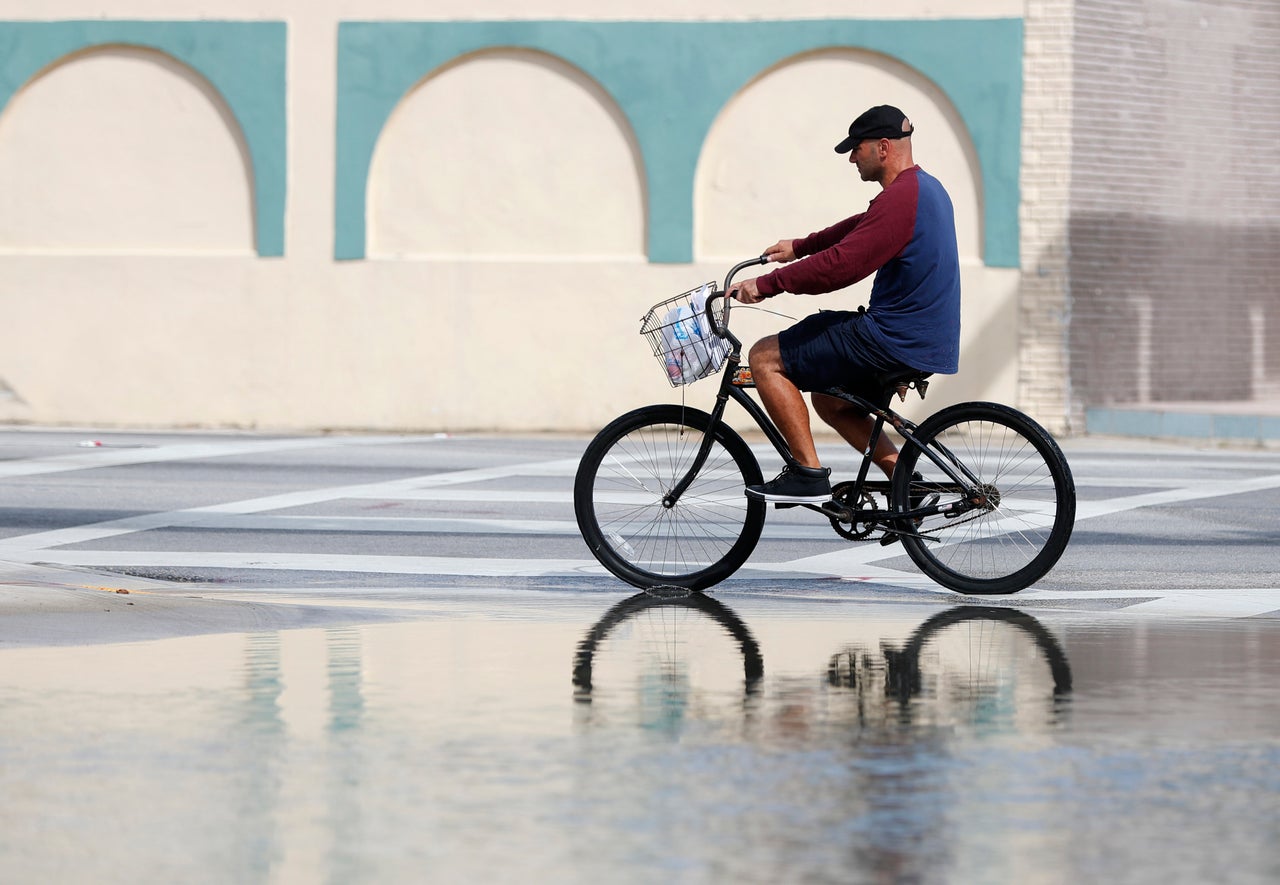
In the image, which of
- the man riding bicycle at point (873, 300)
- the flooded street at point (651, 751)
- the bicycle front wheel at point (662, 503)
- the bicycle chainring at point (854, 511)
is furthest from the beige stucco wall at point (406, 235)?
the flooded street at point (651, 751)

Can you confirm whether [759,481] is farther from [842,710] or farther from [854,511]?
[842,710]

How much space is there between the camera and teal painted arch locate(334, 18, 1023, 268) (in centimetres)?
2083

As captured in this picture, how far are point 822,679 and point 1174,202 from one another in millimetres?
15609

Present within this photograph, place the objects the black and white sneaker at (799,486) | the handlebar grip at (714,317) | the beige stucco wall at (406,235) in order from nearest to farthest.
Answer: the handlebar grip at (714,317) < the black and white sneaker at (799,486) < the beige stucco wall at (406,235)

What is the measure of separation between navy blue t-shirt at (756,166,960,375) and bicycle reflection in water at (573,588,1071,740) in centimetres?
107

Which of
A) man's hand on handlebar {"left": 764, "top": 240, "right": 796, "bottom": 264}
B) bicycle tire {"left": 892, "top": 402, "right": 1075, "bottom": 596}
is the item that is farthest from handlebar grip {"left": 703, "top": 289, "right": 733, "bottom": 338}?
bicycle tire {"left": 892, "top": 402, "right": 1075, "bottom": 596}

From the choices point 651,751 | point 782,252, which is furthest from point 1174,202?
point 651,751

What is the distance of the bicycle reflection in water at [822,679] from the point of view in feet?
20.3

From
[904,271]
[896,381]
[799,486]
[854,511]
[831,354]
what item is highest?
[904,271]

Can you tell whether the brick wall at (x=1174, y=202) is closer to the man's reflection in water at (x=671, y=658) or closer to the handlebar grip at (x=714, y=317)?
the handlebar grip at (x=714, y=317)

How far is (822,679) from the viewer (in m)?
6.87

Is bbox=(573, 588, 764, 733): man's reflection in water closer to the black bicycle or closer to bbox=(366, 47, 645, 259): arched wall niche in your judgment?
the black bicycle

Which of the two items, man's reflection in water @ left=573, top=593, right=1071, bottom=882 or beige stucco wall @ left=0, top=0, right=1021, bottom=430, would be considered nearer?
man's reflection in water @ left=573, top=593, right=1071, bottom=882

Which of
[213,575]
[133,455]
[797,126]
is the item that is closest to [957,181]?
[797,126]
